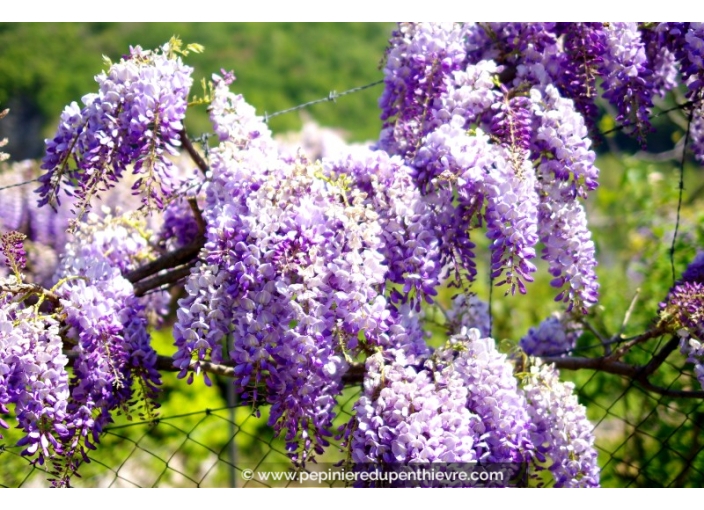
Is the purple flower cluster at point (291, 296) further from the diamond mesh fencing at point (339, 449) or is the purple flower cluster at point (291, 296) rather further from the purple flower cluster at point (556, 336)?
the purple flower cluster at point (556, 336)

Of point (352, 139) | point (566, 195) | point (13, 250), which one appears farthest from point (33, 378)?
point (352, 139)

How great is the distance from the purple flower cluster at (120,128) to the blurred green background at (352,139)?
68 cm

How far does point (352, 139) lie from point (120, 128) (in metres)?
4.45

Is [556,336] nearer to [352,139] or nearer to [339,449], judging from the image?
[339,449]

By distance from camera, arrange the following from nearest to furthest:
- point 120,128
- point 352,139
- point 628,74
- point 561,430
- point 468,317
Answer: point 120,128 → point 561,430 → point 628,74 → point 468,317 → point 352,139

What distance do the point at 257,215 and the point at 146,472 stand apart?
2.16 m

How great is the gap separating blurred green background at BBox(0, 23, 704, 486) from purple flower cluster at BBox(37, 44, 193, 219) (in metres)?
0.68

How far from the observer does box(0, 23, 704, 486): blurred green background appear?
2.49m

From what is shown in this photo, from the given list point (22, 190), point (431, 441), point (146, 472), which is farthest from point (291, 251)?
point (146, 472)

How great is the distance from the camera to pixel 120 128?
4.58 feet

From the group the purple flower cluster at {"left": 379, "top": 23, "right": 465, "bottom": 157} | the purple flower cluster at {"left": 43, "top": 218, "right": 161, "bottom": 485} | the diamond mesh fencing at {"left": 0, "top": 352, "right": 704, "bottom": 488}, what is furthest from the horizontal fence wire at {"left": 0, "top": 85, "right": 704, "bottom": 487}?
the purple flower cluster at {"left": 43, "top": 218, "right": 161, "bottom": 485}

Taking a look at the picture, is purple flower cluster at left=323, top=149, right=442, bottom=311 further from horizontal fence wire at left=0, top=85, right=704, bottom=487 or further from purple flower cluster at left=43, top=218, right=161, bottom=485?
purple flower cluster at left=43, top=218, right=161, bottom=485

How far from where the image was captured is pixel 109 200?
3.17m

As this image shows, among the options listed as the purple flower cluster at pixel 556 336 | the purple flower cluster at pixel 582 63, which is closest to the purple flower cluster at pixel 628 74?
the purple flower cluster at pixel 582 63
